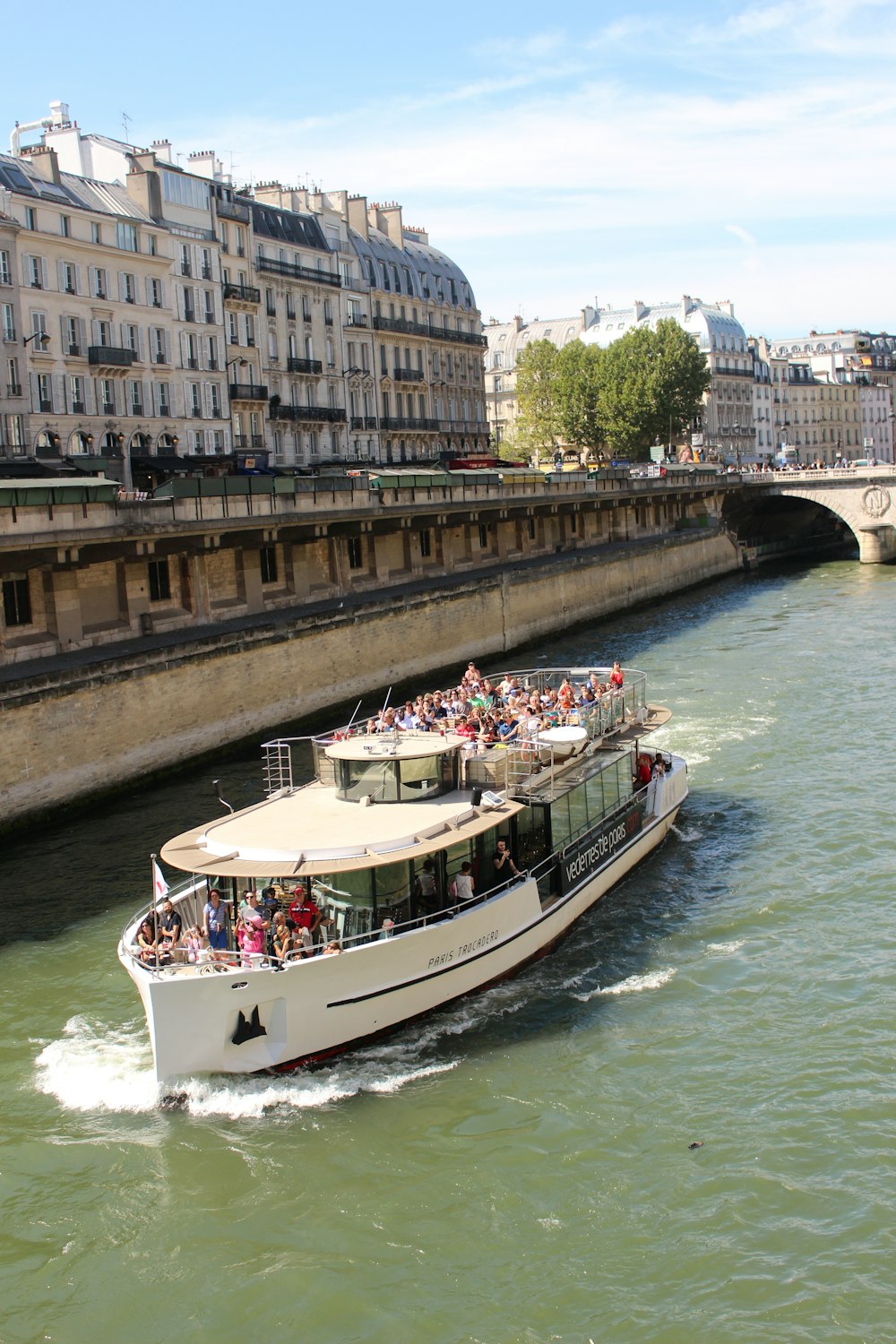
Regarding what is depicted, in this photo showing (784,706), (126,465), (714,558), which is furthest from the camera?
(714,558)

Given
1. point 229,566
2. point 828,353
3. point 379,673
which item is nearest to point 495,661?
point 379,673

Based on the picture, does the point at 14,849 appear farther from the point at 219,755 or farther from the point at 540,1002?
the point at 540,1002

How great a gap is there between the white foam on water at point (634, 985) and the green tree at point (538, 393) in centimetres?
9116

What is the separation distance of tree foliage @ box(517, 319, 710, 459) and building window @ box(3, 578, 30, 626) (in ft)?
255

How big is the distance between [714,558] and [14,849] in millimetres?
56792

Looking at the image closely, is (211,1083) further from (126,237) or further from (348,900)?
(126,237)

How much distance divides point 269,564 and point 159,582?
536cm

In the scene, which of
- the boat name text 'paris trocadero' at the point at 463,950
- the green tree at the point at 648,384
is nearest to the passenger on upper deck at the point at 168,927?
the boat name text 'paris trocadero' at the point at 463,950

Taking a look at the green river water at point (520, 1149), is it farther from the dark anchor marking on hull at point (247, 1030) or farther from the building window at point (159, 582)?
the building window at point (159, 582)

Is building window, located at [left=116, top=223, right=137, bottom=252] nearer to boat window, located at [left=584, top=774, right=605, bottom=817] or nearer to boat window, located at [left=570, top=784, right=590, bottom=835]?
boat window, located at [left=584, top=774, right=605, bottom=817]

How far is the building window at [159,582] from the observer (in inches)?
1420

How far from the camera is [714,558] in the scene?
77312mm

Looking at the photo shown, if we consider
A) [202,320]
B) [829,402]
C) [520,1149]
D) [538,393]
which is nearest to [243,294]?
[202,320]

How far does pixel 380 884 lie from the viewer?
1681 centimetres
